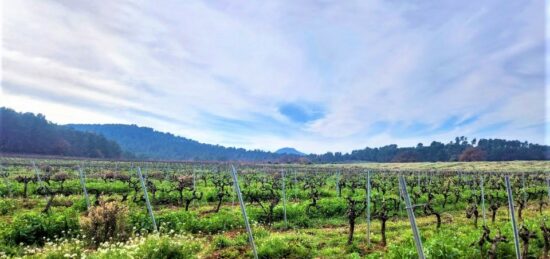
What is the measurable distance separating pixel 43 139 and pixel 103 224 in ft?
327

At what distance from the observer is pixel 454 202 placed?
23766 mm

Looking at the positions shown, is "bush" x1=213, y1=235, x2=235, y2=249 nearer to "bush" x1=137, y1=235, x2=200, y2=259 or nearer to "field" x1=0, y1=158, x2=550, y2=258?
A: "field" x1=0, y1=158, x2=550, y2=258

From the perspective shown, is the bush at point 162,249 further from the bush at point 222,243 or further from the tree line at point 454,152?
the tree line at point 454,152

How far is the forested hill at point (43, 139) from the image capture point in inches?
3516

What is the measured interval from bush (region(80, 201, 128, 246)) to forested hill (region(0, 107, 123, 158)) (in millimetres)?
92760

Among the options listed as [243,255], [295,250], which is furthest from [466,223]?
[243,255]

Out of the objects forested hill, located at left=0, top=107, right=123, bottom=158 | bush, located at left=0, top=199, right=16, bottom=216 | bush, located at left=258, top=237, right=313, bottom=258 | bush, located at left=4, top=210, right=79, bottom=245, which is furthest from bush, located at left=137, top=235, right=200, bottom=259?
forested hill, located at left=0, top=107, right=123, bottom=158

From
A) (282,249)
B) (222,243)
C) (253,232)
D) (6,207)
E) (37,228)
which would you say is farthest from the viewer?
(6,207)

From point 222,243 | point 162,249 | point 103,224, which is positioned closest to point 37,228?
point 103,224

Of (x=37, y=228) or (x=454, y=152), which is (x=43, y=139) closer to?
(x=37, y=228)

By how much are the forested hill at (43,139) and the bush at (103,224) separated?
92.8m

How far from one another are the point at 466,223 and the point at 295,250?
32.7ft

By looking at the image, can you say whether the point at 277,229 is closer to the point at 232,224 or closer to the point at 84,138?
the point at 232,224

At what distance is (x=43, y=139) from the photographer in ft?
309
